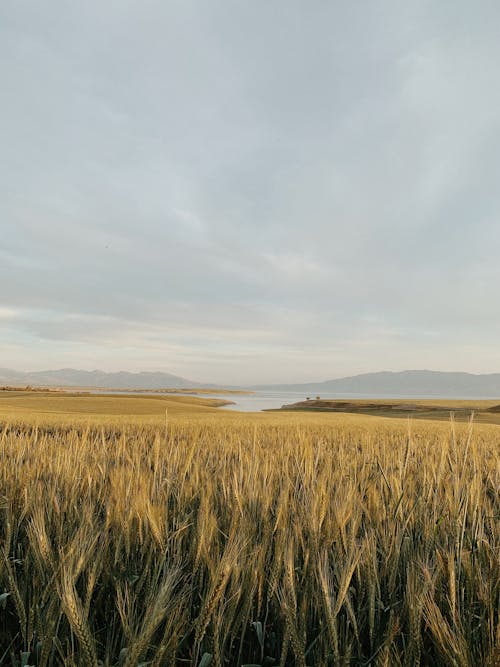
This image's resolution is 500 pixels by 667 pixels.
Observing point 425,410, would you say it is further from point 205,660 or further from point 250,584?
point 205,660

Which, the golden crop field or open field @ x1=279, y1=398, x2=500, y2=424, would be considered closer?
the golden crop field

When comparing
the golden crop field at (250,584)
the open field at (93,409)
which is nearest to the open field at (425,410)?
the open field at (93,409)

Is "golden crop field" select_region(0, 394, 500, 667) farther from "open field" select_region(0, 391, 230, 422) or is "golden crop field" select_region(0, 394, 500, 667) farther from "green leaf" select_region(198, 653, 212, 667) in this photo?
"open field" select_region(0, 391, 230, 422)

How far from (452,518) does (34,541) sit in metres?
1.47

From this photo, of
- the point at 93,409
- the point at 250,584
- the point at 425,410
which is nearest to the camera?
the point at 250,584

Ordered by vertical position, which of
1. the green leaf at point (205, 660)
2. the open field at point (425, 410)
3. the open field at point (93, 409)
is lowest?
the open field at point (425, 410)

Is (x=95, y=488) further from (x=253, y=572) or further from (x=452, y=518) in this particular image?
(x=452, y=518)

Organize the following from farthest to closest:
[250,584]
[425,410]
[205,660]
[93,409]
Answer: [425,410], [93,409], [250,584], [205,660]

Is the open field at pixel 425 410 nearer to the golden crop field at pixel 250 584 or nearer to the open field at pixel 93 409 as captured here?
the open field at pixel 93 409

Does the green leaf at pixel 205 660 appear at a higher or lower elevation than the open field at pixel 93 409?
higher

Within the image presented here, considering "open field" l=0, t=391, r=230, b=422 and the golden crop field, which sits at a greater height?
the golden crop field

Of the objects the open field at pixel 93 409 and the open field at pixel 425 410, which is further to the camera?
the open field at pixel 425 410

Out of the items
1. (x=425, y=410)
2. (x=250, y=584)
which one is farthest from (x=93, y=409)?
(x=425, y=410)

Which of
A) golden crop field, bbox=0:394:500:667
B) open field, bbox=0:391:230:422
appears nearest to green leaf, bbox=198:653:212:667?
golden crop field, bbox=0:394:500:667
